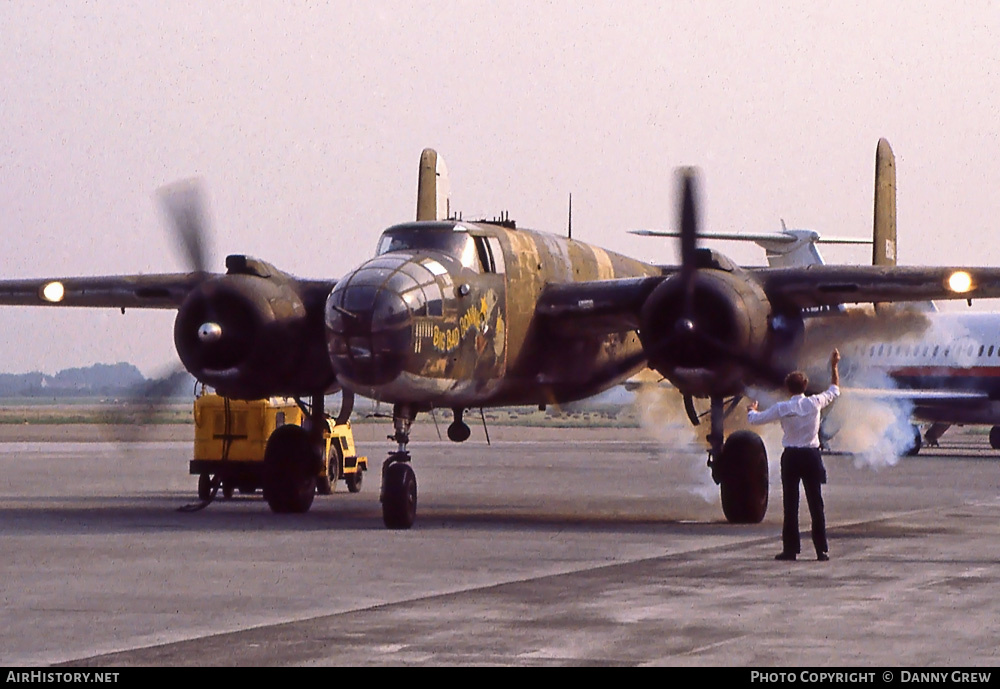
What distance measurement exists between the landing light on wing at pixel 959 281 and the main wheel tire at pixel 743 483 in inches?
138

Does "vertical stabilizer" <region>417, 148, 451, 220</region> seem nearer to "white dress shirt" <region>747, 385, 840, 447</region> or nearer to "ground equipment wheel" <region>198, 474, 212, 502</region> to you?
"ground equipment wheel" <region>198, 474, 212, 502</region>

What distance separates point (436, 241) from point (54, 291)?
23.4 feet

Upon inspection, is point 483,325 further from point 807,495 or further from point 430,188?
point 430,188

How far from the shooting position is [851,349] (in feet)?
167

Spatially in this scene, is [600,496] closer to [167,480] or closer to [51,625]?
[167,480]

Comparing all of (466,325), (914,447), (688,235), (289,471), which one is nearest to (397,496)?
(466,325)

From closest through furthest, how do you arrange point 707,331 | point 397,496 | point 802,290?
point 397,496 → point 707,331 → point 802,290

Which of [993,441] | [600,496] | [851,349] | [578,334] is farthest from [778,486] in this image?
[993,441]

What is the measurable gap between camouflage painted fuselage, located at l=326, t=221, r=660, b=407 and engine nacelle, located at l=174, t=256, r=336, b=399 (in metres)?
1.72

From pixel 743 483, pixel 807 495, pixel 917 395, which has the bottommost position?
pixel 917 395

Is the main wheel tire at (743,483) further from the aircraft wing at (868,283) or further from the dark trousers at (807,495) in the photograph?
the dark trousers at (807,495)

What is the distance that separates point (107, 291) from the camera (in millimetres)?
24797

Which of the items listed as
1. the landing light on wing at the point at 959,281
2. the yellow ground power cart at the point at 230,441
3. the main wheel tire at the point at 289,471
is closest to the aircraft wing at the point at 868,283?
the landing light on wing at the point at 959,281

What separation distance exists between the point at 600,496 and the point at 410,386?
850cm
